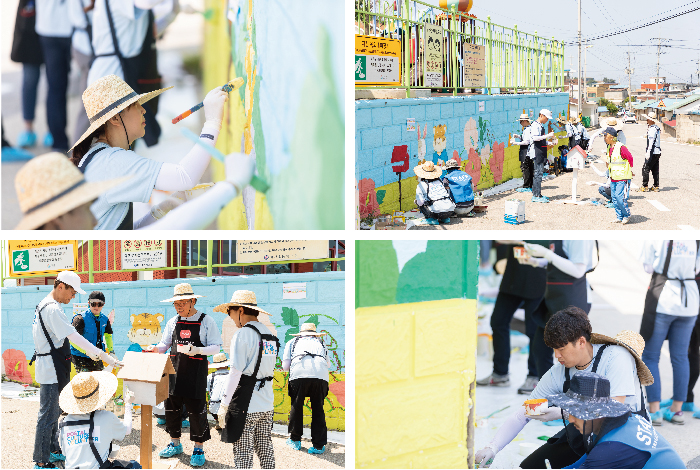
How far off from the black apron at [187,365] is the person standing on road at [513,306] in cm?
230

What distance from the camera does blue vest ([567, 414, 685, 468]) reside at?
300 cm

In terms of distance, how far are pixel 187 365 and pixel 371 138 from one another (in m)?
3.97

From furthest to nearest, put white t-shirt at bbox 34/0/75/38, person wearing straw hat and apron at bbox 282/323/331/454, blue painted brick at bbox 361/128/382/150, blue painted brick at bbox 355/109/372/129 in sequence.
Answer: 1. blue painted brick at bbox 361/128/382/150
2. blue painted brick at bbox 355/109/372/129
3. person wearing straw hat and apron at bbox 282/323/331/454
4. white t-shirt at bbox 34/0/75/38

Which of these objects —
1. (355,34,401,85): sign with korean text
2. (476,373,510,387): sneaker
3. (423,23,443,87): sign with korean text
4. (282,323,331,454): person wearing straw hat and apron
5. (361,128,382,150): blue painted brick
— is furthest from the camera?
(423,23,443,87): sign with korean text

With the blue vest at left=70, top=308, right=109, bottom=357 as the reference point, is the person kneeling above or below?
above

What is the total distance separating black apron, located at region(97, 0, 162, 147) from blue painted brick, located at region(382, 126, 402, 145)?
3652 millimetres

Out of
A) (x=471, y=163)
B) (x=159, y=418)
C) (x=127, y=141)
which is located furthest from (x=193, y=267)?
(x=471, y=163)

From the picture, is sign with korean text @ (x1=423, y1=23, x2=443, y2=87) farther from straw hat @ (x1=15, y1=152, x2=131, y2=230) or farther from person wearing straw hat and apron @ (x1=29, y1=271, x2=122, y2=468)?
person wearing straw hat and apron @ (x1=29, y1=271, x2=122, y2=468)

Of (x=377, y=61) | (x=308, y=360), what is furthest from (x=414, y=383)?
(x=377, y=61)

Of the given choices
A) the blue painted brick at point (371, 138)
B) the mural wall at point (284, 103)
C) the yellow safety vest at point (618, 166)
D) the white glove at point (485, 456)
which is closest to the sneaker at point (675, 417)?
the white glove at point (485, 456)

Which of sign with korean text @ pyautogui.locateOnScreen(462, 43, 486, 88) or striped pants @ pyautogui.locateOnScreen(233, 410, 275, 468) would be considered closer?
striped pants @ pyautogui.locateOnScreen(233, 410, 275, 468)

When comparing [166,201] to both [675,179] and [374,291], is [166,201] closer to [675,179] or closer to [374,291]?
[374,291]

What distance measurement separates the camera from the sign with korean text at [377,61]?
7.53 metres

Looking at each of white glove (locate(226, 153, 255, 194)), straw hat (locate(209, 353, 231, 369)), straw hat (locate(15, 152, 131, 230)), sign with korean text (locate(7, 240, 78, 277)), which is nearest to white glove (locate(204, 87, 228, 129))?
white glove (locate(226, 153, 255, 194))
